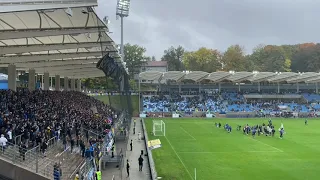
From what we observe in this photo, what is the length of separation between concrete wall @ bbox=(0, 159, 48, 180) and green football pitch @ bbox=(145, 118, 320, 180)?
851 centimetres

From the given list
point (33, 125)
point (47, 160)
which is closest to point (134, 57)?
point (33, 125)

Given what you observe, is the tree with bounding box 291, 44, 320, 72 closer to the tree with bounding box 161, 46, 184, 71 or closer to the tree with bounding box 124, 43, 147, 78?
the tree with bounding box 161, 46, 184, 71

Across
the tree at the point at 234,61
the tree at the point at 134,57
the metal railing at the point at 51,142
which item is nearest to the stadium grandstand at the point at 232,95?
the tree at the point at 234,61

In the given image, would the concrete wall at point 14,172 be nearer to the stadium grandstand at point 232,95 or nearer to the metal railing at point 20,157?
the metal railing at point 20,157

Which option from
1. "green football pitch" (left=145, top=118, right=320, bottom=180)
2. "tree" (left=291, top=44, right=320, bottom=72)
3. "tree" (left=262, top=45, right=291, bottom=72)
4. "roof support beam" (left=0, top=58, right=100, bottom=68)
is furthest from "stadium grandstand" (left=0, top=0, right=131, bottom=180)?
"tree" (left=291, top=44, right=320, bottom=72)

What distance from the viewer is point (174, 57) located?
137 meters

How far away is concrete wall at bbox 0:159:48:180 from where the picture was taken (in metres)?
14.0

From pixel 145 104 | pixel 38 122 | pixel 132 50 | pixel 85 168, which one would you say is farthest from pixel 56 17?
pixel 132 50

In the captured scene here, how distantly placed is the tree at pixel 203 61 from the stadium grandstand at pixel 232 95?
25.4 metres

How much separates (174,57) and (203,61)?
2457cm

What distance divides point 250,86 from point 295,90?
11.1m

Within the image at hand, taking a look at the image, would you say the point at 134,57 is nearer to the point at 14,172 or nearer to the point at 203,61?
the point at 203,61

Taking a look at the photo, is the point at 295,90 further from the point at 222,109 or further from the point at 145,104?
the point at 145,104

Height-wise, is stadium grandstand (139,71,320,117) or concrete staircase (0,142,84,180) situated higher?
stadium grandstand (139,71,320,117)
